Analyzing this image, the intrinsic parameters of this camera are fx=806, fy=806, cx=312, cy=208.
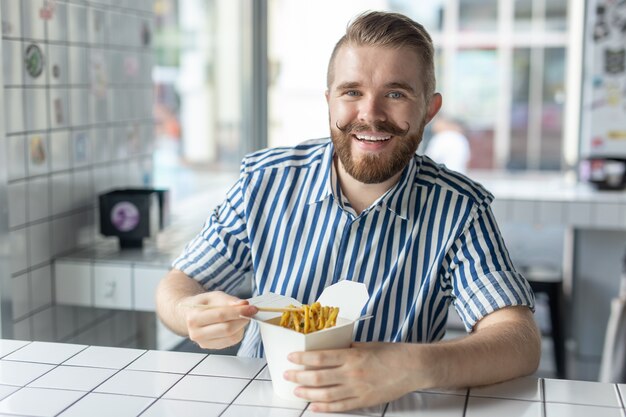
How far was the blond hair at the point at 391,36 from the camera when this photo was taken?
1585 millimetres

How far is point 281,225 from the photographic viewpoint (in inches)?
68.6

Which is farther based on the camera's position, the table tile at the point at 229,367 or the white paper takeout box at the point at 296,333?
the table tile at the point at 229,367

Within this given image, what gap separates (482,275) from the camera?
1.60m

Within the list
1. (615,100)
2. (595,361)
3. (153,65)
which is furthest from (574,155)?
(153,65)

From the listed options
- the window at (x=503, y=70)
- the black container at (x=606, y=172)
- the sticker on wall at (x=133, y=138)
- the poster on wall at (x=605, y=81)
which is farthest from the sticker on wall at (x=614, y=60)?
the sticker on wall at (x=133, y=138)

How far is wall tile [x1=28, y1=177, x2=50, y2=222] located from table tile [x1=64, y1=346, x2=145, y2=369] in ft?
3.56

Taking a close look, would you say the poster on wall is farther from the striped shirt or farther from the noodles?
the noodles

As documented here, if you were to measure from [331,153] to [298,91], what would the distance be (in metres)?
3.39

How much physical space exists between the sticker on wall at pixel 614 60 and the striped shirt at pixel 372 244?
275 cm

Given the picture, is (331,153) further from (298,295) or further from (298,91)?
(298,91)

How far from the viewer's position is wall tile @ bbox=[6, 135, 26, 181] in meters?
2.34

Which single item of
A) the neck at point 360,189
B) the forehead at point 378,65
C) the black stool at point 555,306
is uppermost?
the forehead at point 378,65

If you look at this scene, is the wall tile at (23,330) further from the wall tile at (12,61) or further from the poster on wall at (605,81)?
the poster on wall at (605,81)

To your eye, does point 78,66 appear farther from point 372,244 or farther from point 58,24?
point 372,244
